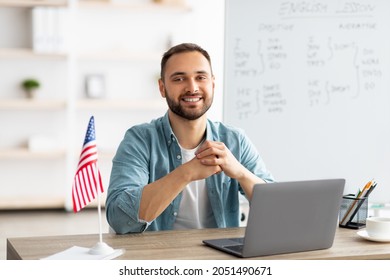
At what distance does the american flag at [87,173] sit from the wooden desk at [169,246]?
0.13 meters

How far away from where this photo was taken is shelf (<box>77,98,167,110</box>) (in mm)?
6321

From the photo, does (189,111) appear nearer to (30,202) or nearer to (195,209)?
(195,209)

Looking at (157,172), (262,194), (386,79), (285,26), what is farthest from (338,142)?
(262,194)

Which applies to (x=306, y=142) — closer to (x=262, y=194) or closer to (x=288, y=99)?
(x=288, y=99)

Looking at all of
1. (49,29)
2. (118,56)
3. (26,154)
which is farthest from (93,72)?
(26,154)

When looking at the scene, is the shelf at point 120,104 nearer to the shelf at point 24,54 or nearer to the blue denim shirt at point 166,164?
the shelf at point 24,54

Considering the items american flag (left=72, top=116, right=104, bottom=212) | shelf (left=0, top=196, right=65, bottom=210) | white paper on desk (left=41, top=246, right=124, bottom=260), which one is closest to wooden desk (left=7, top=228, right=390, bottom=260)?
white paper on desk (left=41, top=246, right=124, bottom=260)

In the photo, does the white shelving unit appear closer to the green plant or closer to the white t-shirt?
the green plant

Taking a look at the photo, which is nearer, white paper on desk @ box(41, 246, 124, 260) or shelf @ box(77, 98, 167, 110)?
white paper on desk @ box(41, 246, 124, 260)

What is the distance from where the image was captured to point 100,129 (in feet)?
21.6

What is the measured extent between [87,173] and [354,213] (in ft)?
3.03

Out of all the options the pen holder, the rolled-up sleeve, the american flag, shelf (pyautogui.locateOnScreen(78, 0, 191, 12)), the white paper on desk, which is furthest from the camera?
shelf (pyautogui.locateOnScreen(78, 0, 191, 12))

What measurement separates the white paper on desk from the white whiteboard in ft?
6.11

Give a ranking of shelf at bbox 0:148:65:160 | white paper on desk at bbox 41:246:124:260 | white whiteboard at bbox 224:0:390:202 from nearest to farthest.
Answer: white paper on desk at bbox 41:246:124:260
white whiteboard at bbox 224:0:390:202
shelf at bbox 0:148:65:160
